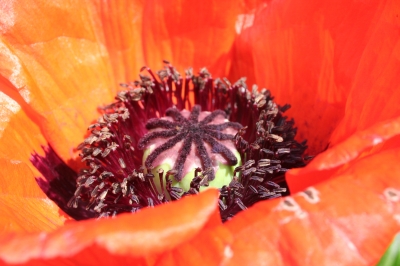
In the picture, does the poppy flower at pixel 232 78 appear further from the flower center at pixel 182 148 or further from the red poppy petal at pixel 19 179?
the flower center at pixel 182 148

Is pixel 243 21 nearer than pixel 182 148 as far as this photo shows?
No

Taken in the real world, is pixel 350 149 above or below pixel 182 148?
above

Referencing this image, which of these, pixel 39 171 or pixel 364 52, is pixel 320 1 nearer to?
pixel 364 52

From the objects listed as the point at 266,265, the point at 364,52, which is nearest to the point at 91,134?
the point at 364,52

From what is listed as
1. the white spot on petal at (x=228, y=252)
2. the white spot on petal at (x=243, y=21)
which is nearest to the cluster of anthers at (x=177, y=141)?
the white spot on petal at (x=243, y=21)

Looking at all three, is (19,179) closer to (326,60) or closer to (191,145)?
(191,145)

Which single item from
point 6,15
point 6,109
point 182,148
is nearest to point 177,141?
point 182,148

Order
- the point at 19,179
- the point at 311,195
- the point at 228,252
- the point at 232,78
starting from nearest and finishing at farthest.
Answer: the point at 228,252, the point at 311,195, the point at 19,179, the point at 232,78
